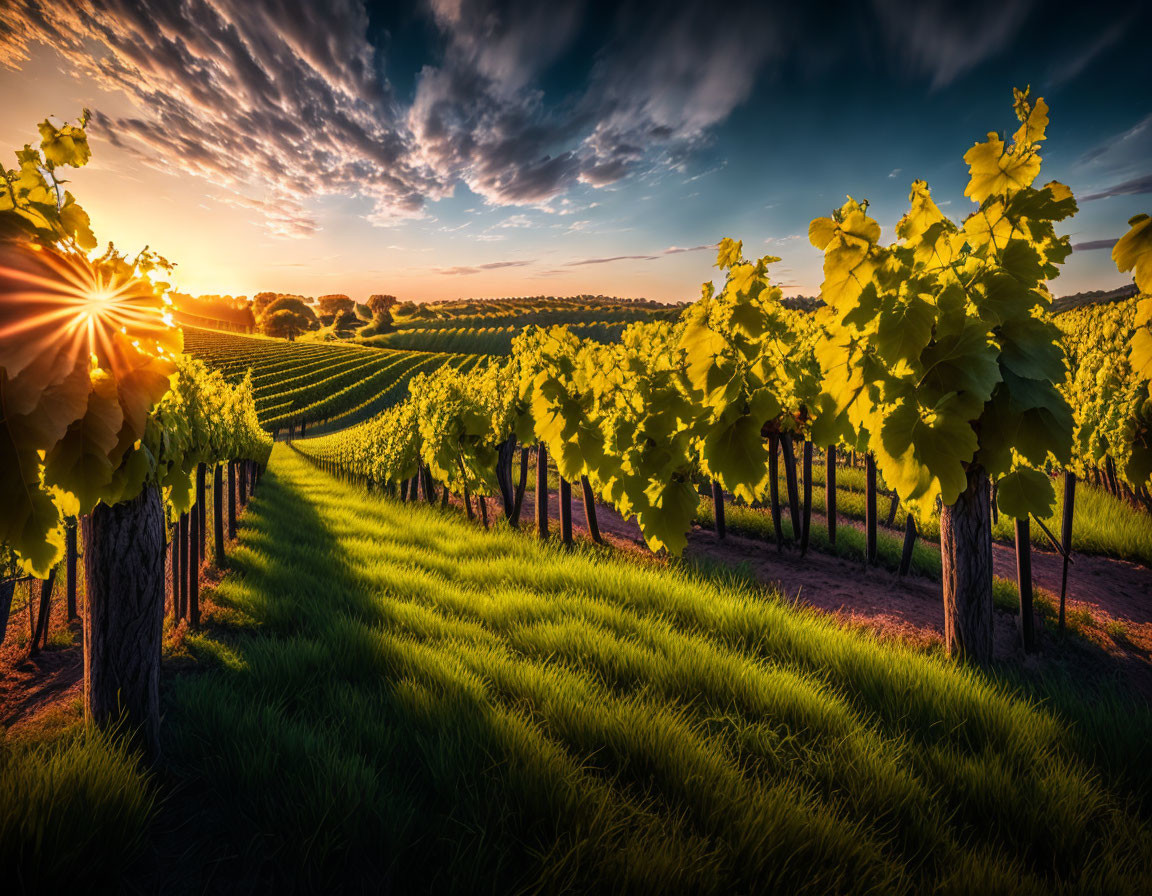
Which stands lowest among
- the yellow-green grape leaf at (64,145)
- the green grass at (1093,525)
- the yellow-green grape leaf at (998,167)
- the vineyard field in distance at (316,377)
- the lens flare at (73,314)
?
the green grass at (1093,525)

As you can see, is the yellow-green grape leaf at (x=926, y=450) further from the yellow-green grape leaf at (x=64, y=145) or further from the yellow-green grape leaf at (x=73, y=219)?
the yellow-green grape leaf at (x=64, y=145)

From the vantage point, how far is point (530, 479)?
44.9ft

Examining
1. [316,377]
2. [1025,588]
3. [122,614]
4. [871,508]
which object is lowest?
[1025,588]

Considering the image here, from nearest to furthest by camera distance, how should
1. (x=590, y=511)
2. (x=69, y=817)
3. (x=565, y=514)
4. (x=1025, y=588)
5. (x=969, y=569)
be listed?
(x=69, y=817) < (x=969, y=569) < (x=1025, y=588) < (x=565, y=514) < (x=590, y=511)

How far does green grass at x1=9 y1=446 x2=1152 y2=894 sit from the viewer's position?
185 cm

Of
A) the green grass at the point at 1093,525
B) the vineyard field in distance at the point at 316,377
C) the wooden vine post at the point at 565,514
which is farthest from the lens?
the vineyard field in distance at the point at 316,377

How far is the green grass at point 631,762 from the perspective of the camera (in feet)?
6.08

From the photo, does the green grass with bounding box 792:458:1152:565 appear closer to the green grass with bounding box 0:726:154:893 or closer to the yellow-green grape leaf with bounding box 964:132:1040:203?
the yellow-green grape leaf with bounding box 964:132:1040:203

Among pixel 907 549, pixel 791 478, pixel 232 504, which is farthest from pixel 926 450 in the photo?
pixel 232 504

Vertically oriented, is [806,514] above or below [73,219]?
below

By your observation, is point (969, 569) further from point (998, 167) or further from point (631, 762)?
point (631, 762)

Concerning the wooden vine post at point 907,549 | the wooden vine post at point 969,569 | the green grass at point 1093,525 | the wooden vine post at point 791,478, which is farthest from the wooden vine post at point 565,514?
the green grass at point 1093,525

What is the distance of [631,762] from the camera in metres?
2.38

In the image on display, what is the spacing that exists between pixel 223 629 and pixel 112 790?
9.92 feet
